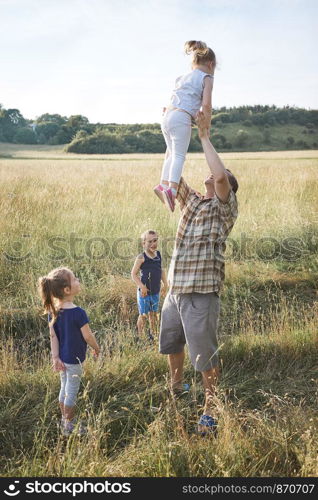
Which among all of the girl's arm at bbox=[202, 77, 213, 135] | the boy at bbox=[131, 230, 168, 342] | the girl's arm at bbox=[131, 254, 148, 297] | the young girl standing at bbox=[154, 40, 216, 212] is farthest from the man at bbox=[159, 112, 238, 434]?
the boy at bbox=[131, 230, 168, 342]

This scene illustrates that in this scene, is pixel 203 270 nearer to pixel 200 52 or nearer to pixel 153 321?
pixel 200 52

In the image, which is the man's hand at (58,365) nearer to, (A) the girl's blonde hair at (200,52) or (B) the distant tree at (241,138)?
(A) the girl's blonde hair at (200,52)

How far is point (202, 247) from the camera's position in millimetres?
3195

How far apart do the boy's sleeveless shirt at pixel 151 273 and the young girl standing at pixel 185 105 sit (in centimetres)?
146

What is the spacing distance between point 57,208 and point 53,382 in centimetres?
586

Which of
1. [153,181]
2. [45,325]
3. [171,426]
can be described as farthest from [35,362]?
[153,181]

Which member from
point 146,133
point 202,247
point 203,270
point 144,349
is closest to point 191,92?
point 202,247

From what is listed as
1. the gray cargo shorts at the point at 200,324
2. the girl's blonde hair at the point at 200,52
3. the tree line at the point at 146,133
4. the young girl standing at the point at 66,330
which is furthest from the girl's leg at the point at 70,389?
the tree line at the point at 146,133

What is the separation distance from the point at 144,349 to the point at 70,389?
1129 millimetres

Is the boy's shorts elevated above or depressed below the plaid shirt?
below

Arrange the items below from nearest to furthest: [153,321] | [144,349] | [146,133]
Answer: [144,349]
[153,321]
[146,133]

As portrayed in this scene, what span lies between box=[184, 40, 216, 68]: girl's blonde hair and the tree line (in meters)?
36.9

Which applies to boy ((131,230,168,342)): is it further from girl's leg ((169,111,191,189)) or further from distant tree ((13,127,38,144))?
distant tree ((13,127,38,144))

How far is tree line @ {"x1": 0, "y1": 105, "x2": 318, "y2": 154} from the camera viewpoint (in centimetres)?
4309
